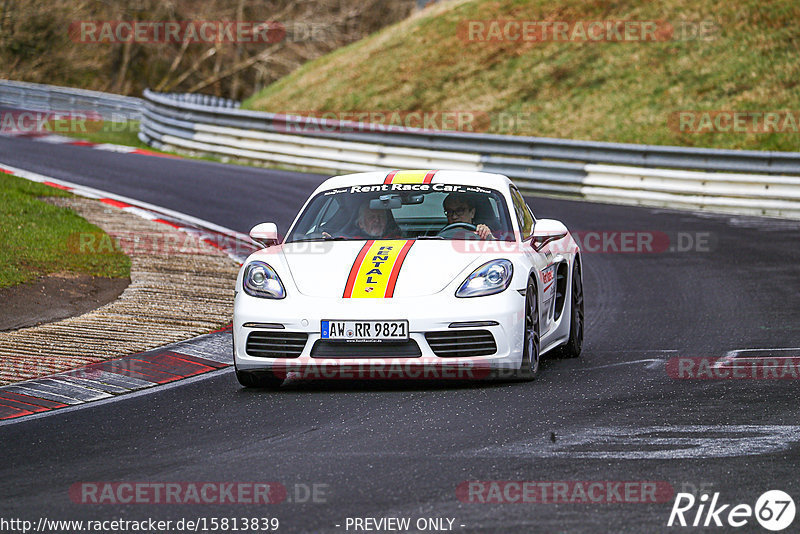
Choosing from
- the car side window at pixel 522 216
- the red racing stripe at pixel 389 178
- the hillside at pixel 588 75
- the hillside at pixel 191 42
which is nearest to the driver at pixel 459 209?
the car side window at pixel 522 216

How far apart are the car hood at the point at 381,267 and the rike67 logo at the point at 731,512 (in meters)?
2.97

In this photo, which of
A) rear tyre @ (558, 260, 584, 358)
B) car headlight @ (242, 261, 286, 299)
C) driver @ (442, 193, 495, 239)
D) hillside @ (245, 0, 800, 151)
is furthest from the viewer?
hillside @ (245, 0, 800, 151)

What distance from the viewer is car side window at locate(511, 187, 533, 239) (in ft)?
29.4

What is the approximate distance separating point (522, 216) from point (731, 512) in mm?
4656

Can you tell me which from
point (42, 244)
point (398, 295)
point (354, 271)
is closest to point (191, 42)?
point (42, 244)

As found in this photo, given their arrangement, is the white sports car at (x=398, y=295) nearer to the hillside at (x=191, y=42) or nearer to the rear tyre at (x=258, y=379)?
the rear tyre at (x=258, y=379)

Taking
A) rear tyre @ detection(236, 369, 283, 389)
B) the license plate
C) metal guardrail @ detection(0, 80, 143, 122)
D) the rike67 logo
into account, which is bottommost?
rear tyre @ detection(236, 369, 283, 389)

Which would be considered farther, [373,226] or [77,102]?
[77,102]

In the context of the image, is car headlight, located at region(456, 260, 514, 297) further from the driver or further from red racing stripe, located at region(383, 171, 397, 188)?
red racing stripe, located at region(383, 171, 397, 188)

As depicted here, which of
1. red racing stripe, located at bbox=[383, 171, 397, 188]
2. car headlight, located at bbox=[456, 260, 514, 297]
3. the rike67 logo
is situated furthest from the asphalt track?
red racing stripe, located at bbox=[383, 171, 397, 188]

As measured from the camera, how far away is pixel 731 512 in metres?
4.73

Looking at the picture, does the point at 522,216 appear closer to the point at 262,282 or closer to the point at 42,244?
the point at 262,282

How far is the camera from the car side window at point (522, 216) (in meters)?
8.95

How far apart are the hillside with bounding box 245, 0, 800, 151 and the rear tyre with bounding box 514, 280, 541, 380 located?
1861 cm
